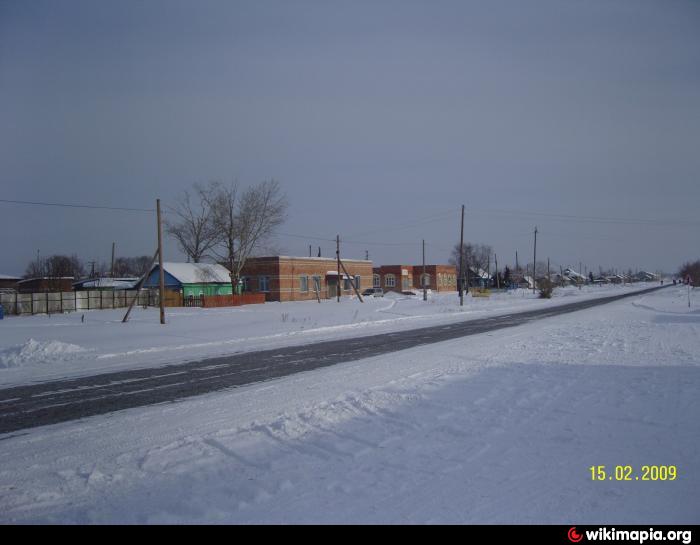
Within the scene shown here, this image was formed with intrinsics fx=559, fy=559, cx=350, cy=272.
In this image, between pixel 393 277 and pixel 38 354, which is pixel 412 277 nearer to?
pixel 393 277

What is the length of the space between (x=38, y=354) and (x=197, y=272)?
1683 inches

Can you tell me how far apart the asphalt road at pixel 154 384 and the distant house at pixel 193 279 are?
39.4 meters

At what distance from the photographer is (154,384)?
12.3 meters

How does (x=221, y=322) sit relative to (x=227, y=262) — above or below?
below

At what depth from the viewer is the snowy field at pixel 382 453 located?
5133 mm

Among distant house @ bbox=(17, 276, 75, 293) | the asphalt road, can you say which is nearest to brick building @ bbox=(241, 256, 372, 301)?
distant house @ bbox=(17, 276, 75, 293)

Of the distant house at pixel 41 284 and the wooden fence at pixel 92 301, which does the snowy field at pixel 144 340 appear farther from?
the distant house at pixel 41 284

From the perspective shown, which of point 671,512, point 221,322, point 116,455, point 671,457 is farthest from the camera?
point 221,322

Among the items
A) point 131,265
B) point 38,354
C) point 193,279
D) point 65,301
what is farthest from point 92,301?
point 131,265

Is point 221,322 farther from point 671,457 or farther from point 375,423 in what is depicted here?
point 671,457

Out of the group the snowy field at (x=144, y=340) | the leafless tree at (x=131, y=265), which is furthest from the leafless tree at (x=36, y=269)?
the snowy field at (x=144, y=340)
